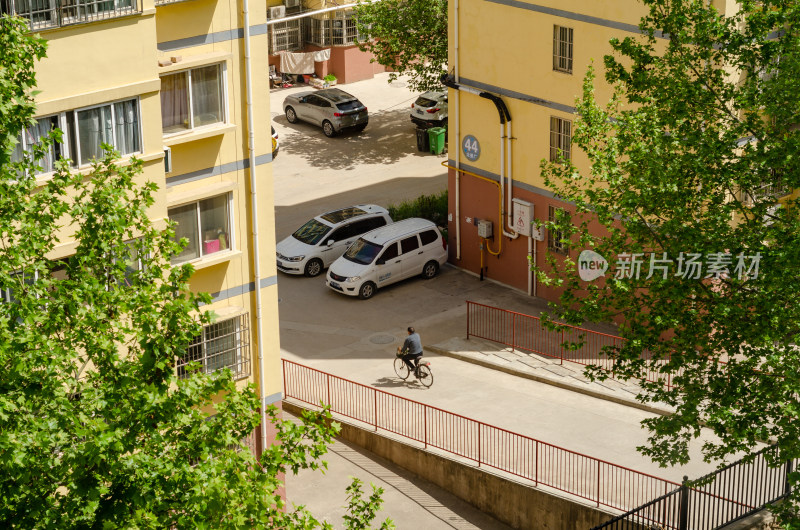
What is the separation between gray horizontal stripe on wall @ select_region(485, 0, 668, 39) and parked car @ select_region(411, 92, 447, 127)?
14060 mm

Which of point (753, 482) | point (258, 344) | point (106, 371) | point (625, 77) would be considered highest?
point (625, 77)

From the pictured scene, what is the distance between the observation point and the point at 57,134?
48.5 feet

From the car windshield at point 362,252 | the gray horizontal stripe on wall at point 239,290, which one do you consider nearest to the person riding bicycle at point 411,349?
the gray horizontal stripe on wall at point 239,290

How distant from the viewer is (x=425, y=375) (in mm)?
30312

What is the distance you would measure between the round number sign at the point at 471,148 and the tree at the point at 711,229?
15.2 metres

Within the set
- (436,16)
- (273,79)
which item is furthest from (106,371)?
(273,79)

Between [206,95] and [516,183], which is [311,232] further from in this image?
[206,95]

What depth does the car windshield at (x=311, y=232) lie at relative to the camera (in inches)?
1492

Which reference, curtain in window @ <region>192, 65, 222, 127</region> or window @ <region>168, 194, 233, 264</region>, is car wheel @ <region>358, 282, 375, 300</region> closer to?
window @ <region>168, 194, 233, 264</region>

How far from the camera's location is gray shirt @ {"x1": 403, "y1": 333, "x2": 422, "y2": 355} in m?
29.8

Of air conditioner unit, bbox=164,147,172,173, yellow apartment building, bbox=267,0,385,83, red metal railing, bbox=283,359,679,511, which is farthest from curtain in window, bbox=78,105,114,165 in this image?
yellow apartment building, bbox=267,0,385,83

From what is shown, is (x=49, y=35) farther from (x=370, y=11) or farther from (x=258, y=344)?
(x=370, y=11)

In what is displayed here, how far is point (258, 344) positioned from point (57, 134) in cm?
1079

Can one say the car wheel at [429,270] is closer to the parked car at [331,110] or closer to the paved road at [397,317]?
the paved road at [397,317]
